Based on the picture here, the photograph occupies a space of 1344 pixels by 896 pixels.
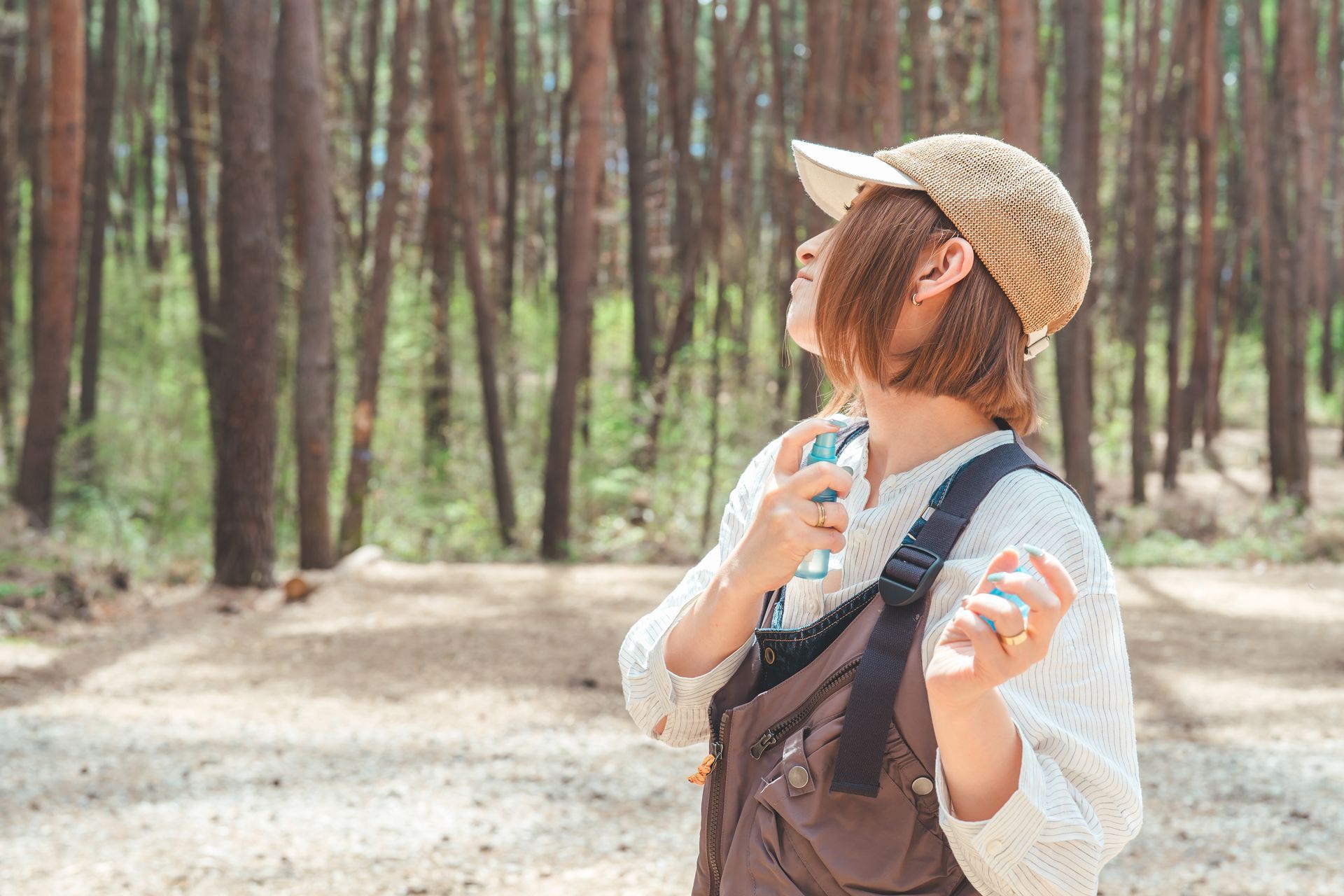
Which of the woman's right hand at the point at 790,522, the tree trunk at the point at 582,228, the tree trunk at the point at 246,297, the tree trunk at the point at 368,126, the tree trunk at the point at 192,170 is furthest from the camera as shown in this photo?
the tree trunk at the point at 368,126

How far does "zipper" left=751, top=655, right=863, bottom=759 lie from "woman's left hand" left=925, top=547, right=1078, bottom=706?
0.17m

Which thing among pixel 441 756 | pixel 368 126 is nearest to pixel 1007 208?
pixel 441 756

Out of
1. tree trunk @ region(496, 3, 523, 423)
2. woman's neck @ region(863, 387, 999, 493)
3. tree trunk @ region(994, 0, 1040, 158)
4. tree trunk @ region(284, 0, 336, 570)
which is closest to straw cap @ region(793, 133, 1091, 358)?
woman's neck @ region(863, 387, 999, 493)

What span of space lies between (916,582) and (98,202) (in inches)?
548

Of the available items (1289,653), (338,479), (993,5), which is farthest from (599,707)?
(993,5)

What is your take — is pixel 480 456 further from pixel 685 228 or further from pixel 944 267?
pixel 944 267

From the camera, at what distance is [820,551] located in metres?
1.23

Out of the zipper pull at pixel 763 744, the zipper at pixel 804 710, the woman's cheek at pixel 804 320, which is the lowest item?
the zipper pull at pixel 763 744

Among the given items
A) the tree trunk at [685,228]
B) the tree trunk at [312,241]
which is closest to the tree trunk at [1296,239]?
the tree trunk at [685,228]

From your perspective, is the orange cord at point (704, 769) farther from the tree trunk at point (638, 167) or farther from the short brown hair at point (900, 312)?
the tree trunk at point (638, 167)

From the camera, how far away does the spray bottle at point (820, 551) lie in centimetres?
123

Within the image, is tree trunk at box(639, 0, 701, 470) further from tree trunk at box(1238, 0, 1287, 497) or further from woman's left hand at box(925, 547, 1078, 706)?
woman's left hand at box(925, 547, 1078, 706)

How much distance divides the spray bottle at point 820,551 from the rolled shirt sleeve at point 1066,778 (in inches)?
8.7

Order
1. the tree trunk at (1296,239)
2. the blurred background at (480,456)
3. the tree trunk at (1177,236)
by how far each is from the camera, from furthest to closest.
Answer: the tree trunk at (1177,236) < the tree trunk at (1296,239) < the blurred background at (480,456)
